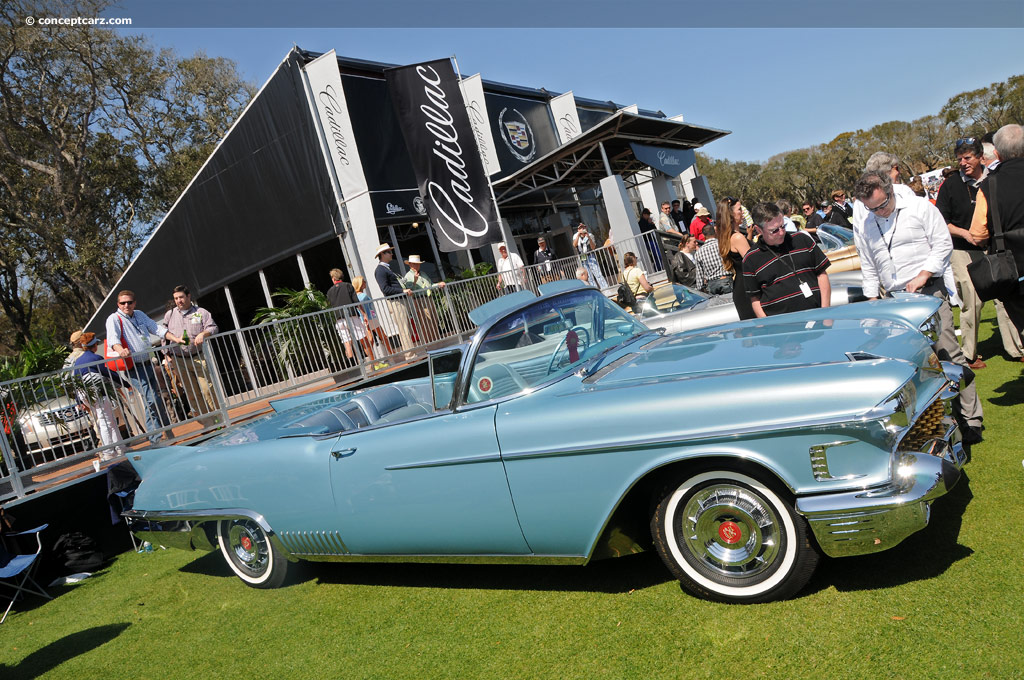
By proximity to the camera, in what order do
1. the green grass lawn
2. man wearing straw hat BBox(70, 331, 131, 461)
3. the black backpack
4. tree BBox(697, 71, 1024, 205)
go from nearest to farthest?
1. the green grass lawn
2. the black backpack
3. man wearing straw hat BBox(70, 331, 131, 461)
4. tree BBox(697, 71, 1024, 205)

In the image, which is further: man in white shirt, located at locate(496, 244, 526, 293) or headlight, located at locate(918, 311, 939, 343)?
man in white shirt, located at locate(496, 244, 526, 293)

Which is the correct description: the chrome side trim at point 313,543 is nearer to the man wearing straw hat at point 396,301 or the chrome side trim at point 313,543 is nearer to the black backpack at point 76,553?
the black backpack at point 76,553

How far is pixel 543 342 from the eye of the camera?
12.4ft

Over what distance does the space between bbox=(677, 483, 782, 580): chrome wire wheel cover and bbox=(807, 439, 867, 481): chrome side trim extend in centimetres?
28

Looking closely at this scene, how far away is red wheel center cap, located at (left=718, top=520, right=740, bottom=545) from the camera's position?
113 inches

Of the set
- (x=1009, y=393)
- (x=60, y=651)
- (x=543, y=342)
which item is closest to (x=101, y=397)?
(x=60, y=651)

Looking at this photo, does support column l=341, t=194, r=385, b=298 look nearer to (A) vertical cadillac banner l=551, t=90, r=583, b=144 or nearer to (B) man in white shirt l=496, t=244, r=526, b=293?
(B) man in white shirt l=496, t=244, r=526, b=293

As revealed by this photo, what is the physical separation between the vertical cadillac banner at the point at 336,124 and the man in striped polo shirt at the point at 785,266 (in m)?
11.3

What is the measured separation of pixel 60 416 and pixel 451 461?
5151mm

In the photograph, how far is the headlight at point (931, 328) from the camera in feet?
12.3

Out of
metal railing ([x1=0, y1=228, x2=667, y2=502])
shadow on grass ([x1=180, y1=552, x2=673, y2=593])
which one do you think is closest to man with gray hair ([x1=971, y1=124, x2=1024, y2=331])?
shadow on grass ([x1=180, y1=552, x2=673, y2=593])

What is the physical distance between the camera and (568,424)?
3119 millimetres

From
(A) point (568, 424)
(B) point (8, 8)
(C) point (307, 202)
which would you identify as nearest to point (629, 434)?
(A) point (568, 424)

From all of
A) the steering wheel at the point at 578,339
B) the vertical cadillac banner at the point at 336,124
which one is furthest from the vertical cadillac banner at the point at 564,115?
the steering wheel at the point at 578,339
